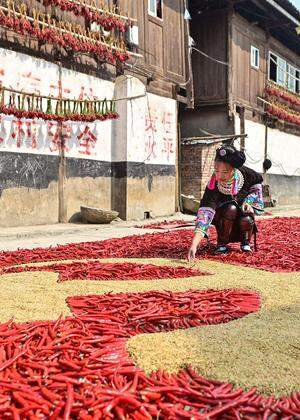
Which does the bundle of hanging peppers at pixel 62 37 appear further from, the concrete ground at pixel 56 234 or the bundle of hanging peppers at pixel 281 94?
the bundle of hanging peppers at pixel 281 94

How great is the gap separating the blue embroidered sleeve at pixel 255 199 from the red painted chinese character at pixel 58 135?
244 inches

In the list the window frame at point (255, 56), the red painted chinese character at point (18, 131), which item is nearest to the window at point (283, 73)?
the window frame at point (255, 56)

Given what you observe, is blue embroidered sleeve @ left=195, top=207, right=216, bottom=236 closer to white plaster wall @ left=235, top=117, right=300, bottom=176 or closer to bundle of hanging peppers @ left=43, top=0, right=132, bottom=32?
bundle of hanging peppers @ left=43, top=0, right=132, bottom=32

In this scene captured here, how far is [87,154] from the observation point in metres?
11.8

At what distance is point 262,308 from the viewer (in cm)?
349

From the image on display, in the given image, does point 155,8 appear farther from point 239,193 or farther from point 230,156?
point 230,156

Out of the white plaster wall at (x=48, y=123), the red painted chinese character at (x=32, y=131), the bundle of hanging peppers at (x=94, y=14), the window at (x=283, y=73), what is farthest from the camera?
the window at (x=283, y=73)

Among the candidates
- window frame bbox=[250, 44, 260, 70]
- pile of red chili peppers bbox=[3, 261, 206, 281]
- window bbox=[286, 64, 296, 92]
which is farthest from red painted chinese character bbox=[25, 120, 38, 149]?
window bbox=[286, 64, 296, 92]

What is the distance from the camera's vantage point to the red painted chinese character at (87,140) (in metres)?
11.7

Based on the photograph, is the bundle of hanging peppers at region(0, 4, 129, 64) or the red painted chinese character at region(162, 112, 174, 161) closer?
the bundle of hanging peppers at region(0, 4, 129, 64)

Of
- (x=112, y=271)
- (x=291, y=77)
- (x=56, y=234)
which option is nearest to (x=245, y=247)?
(x=112, y=271)

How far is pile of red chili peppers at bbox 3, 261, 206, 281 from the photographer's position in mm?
4536

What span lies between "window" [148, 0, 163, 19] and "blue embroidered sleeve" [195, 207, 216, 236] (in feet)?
33.1

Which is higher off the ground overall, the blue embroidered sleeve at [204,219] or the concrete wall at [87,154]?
the concrete wall at [87,154]
